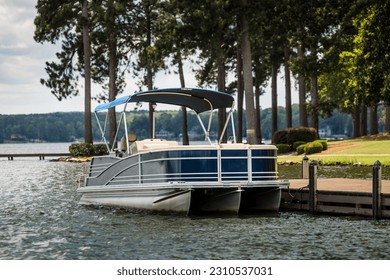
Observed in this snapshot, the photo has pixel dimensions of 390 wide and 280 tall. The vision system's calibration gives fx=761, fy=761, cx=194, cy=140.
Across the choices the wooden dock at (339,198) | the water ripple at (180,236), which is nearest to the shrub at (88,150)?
the water ripple at (180,236)

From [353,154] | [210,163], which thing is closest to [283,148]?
[353,154]

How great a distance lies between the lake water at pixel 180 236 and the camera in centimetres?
1922

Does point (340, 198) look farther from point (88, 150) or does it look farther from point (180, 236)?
point (88, 150)

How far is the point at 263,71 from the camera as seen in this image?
277ft

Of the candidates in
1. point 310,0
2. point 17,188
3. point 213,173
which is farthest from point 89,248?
point 310,0

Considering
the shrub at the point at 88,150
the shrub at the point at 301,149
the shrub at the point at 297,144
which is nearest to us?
the shrub at the point at 301,149

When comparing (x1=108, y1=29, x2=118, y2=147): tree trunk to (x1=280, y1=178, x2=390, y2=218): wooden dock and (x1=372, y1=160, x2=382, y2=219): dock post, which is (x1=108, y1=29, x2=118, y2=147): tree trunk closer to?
(x1=280, y1=178, x2=390, y2=218): wooden dock

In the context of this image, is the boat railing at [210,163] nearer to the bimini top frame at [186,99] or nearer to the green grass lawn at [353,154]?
the bimini top frame at [186,99]

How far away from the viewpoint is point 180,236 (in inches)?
856

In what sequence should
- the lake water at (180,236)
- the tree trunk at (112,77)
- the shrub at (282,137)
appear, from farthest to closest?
1. the tree trunk at (112,77)
2. the shrub at (282,137)
3. the lake water at (180,236)

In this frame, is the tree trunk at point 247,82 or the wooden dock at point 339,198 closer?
the wooden dock at point 339,198

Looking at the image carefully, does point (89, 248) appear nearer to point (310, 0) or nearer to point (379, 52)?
point (379, 52)

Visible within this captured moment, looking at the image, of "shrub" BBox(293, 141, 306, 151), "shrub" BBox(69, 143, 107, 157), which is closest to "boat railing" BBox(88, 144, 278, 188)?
"shrub" BBox(293, 141, 306, 151)
